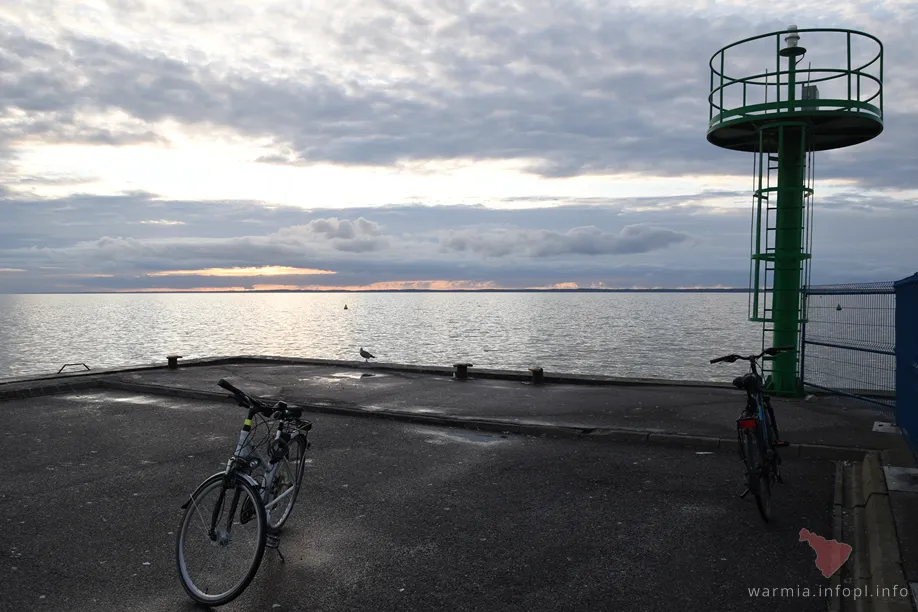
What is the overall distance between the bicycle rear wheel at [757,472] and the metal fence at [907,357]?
224 cm

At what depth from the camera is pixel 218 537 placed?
4863 mm

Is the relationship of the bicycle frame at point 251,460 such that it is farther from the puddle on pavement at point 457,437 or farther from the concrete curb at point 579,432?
the concrete curb at point 579,432

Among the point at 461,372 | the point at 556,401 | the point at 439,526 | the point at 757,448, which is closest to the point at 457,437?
the point at 556,401

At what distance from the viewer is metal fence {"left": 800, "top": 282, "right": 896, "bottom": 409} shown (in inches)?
454

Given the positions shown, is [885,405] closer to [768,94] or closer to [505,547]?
[768,94]

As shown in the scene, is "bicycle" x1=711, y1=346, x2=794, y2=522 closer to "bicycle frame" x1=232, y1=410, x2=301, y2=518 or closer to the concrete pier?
the concrete pier

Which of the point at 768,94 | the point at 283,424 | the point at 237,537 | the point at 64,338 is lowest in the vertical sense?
the point at 64,338

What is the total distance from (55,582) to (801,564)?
5556 mm

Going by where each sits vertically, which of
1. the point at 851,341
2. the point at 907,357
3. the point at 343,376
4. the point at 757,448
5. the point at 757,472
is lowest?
the point at 343,376

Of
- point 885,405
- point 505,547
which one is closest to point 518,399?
point 885,405

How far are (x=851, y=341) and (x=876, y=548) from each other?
8482 mm

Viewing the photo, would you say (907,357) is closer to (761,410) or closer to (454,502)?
(761,410)

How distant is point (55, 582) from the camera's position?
5016 millimetres

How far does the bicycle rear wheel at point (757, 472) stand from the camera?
19.9ft
